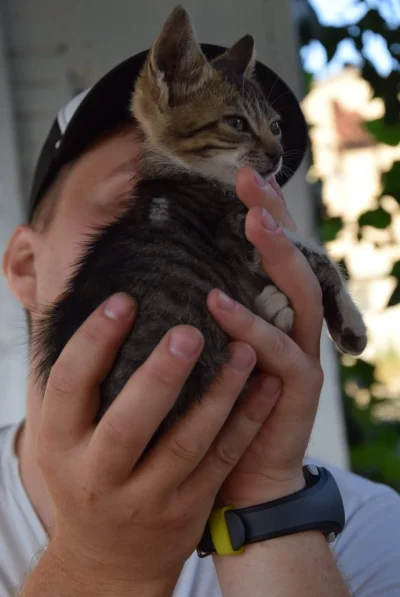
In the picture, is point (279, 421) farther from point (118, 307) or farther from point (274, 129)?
point (274, 129)

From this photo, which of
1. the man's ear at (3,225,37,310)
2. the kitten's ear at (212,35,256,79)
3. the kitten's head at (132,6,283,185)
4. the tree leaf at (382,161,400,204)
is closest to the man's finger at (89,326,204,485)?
the kitten's head at (132,6,283,185)

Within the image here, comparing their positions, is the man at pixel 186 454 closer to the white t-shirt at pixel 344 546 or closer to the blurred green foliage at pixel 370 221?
the white t-shirt at pixel 344 546

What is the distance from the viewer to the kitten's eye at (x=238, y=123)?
4.36ft

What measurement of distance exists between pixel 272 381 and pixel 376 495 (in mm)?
759

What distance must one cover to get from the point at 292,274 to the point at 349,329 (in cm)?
27

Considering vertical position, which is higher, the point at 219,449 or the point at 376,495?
the point at 219,449

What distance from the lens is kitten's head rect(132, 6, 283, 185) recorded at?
1294 millimetres

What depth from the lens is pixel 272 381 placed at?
3.30 ft

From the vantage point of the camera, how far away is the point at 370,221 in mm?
2188

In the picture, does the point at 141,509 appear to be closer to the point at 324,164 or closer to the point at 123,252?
the point at 123,252

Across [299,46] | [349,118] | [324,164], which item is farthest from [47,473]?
[349,118]

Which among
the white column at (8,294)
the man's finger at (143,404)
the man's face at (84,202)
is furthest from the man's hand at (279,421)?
the white column at (8,294)

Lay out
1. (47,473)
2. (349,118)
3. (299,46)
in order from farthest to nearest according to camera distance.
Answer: (349,118) → (299,46) → (47,473)

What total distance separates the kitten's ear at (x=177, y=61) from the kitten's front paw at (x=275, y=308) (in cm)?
55
